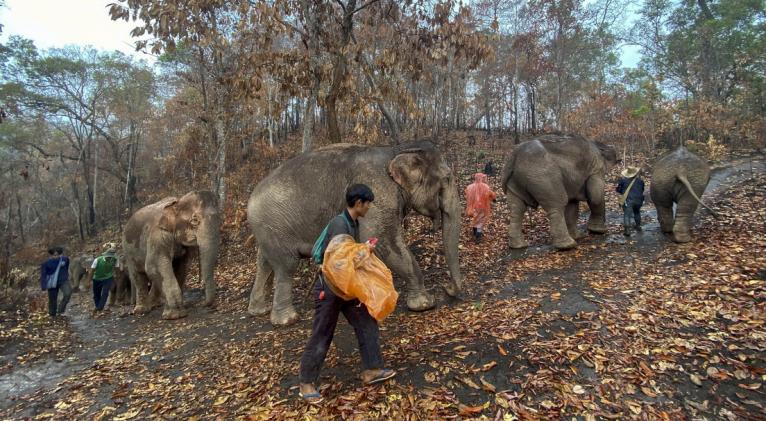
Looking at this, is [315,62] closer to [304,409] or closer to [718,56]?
[304,409]

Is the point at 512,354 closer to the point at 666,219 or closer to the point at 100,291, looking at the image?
the point at 666,219

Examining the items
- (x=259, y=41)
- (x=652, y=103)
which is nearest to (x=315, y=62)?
(x=259, y=41)

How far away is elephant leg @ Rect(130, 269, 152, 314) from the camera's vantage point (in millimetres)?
9300

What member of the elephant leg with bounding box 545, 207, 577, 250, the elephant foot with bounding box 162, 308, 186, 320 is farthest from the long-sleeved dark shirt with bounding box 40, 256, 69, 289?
the elephant leg with bounding box 545, 207, 577, 250

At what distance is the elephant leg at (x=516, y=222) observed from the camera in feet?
28.1

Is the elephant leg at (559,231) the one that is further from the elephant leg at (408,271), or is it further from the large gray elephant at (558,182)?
the elephant leg at (408,271)

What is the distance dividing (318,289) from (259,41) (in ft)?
A: 19.7

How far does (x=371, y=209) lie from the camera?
17.6ft

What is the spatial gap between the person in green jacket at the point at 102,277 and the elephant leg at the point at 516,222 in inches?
379

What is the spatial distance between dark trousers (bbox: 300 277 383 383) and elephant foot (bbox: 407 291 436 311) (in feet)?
6.26

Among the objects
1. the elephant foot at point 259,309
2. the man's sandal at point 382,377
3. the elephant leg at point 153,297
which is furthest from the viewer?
the elephant leg at point 153,297

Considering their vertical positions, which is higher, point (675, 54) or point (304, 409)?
point (675, 54)

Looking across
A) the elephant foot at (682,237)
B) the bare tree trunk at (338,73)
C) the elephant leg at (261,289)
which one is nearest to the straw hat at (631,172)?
the elephant foot at (682,237)

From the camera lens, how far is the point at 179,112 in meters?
27.9
